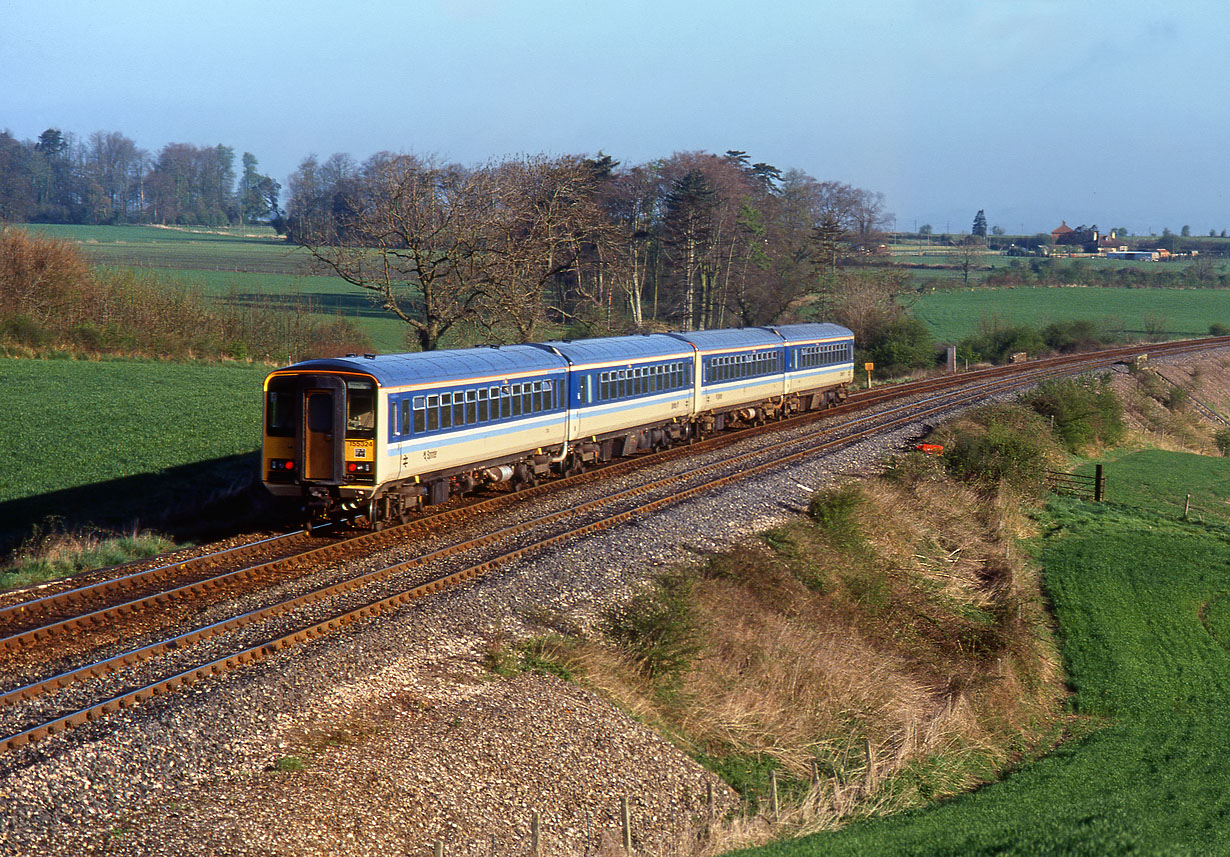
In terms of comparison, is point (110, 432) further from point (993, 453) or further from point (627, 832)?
point (993, 453)

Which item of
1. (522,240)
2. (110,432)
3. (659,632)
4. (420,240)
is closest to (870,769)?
(659,632)

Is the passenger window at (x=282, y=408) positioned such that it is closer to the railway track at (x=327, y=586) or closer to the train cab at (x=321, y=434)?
the train cab at (x=321, y=434)

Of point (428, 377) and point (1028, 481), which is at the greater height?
point (428, 377)

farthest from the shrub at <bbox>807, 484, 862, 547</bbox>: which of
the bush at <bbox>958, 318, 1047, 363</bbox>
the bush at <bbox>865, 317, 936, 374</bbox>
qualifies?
the bush at <bbox>958, 318, 1047, 363</bbox>

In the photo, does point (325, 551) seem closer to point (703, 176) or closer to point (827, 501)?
point (827, 501)

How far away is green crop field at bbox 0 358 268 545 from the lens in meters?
23.1

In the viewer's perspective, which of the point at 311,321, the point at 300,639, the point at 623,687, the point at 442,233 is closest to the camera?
the point at 300,639

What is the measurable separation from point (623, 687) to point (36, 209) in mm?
116783

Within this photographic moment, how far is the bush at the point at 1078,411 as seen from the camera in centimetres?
4288

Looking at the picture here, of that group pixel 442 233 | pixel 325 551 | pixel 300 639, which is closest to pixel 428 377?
pixel 325 551

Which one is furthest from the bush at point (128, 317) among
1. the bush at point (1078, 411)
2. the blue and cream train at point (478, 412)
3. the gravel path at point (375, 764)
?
the gravel path at point (375, 764)

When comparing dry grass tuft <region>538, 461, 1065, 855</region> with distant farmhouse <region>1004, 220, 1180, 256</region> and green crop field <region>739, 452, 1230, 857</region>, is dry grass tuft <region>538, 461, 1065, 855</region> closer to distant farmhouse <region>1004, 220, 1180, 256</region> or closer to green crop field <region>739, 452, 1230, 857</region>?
green crop field <region>739, 452, 1230, 857</region>

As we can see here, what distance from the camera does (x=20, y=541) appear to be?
20719 mm

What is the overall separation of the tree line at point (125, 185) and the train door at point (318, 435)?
103m
